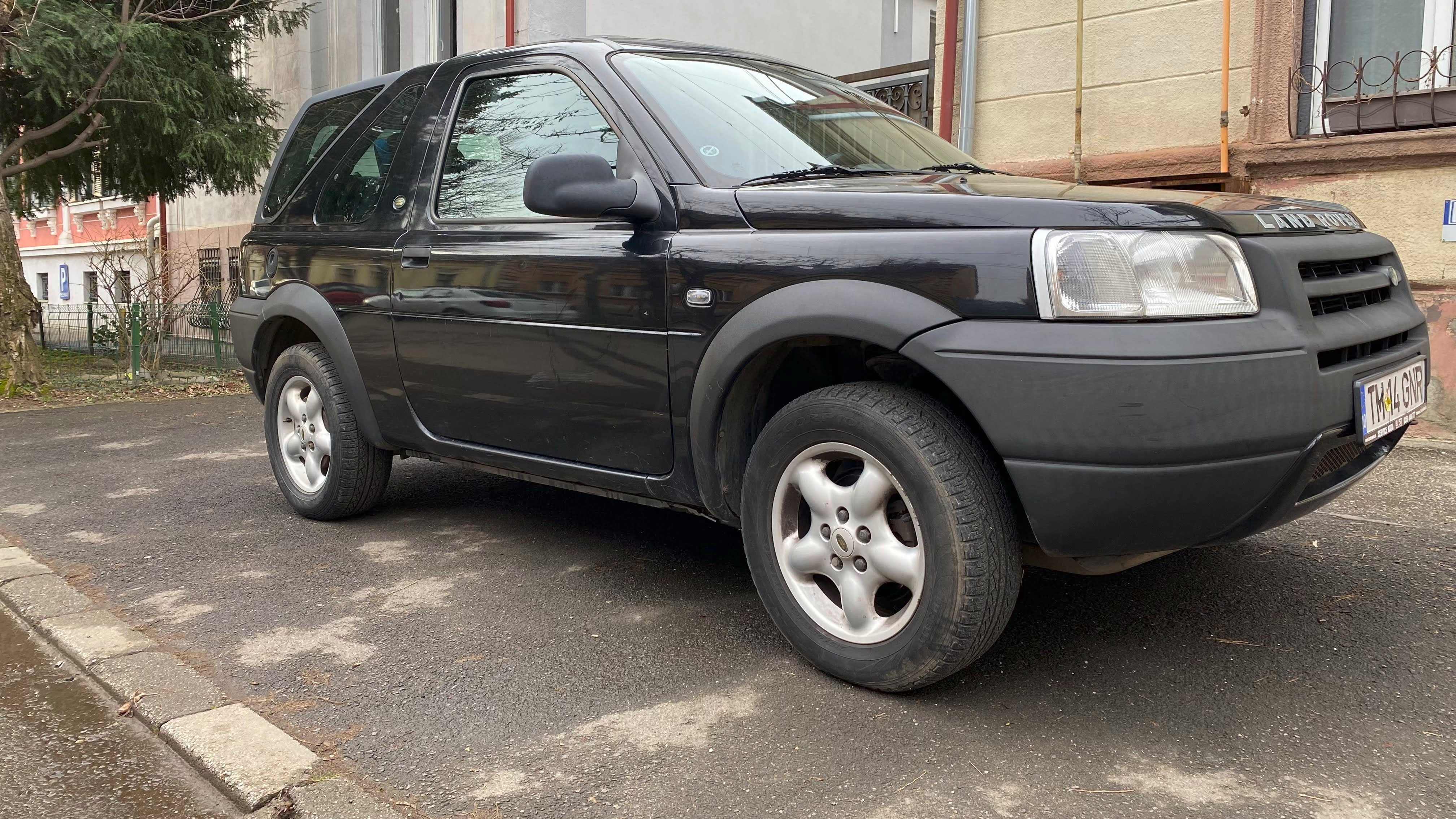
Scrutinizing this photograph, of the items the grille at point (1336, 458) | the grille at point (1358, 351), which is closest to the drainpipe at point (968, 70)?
the grille at point (1358, 351)

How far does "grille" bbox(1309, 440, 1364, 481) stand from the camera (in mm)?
2762

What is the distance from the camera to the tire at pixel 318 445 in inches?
183

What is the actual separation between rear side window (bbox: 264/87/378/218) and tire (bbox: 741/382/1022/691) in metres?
2.68

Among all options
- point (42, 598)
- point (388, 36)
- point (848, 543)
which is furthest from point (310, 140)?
point (388, 36)

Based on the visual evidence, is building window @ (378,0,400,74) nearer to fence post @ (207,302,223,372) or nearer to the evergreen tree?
the evergreen tree

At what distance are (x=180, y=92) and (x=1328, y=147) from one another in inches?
383

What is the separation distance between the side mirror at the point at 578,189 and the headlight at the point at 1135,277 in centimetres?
122

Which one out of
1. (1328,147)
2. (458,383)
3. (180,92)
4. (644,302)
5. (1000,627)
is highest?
(180,92)

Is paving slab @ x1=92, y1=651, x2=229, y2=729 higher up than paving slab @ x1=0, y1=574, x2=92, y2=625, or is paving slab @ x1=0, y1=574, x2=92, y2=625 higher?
paving slab @ x1=0, y1=574, x2=92, y2=625

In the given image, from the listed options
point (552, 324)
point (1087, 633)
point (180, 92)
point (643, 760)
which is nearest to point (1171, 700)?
point (1087, 633)

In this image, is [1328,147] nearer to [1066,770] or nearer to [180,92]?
[1066,770]

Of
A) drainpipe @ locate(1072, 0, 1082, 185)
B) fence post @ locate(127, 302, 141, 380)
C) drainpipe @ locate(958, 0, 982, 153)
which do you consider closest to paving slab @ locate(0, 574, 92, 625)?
drainpipe @ locate(1072, 0, 1082, 185)

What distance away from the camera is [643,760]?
2.62m

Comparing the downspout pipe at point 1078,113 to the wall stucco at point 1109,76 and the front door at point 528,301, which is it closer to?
the wall stucco at point 1109,76
